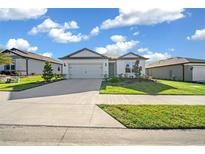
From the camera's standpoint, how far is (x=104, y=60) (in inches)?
1155

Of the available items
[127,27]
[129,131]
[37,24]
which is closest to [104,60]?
[127,27]

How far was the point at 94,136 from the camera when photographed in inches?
208

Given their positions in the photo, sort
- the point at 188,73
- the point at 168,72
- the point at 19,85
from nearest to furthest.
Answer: the point at 19,85, the point at 188,73, the point at 168,72

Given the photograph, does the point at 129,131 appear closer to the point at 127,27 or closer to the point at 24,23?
the point at 24,23

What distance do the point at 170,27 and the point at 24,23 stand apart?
511 inches

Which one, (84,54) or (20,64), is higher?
(84,54)

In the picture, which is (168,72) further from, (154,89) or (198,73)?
(154,89)

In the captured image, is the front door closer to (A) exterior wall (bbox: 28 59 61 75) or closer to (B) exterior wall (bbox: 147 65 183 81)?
(B) exterior wall (bbox: 147 65 183 81)

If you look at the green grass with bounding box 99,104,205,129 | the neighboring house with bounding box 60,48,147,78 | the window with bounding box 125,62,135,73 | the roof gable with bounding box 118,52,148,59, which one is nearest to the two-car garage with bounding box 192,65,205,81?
the neighboring house with bounding box 60,48,147,78

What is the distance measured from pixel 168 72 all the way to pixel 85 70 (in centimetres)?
1397

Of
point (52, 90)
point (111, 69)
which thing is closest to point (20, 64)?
point (111, 69)

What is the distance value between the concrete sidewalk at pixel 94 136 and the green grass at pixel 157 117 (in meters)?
0.40

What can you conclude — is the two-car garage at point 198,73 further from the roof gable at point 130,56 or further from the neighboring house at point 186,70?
the roof gable at point 130,56

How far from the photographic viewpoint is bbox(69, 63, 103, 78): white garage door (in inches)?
1167
